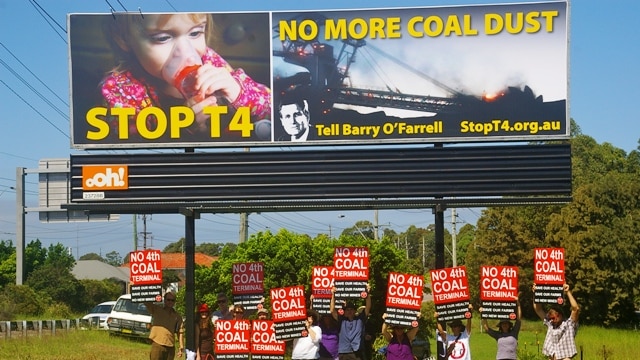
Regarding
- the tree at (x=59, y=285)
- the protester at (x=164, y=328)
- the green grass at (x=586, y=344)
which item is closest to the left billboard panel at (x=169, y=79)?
the protester at (x=164, y=328)

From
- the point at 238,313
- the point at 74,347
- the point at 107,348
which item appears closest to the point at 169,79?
the point at 238,313

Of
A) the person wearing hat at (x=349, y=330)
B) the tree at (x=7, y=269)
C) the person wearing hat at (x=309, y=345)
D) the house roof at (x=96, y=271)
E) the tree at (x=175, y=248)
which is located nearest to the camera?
the person wearing hat at (x=309, y=345)

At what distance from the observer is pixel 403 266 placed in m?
24.4

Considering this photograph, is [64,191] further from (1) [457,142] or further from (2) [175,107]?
(1) [457,142]

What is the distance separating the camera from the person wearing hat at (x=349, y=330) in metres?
14.6

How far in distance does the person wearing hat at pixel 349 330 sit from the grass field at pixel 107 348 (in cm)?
836

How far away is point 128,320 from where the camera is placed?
1321 inches

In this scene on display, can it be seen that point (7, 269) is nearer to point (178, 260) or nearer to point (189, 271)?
point (178, 260)

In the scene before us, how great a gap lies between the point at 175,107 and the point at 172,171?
43.4 inches

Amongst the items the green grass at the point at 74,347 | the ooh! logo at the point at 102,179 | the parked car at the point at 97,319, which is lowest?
the parked car at the point at 97,319

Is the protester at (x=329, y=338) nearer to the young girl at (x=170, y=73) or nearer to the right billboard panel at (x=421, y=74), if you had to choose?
the right billboard panel at (x=421, y=74)

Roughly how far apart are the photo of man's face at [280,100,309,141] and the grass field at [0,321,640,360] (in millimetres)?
9102

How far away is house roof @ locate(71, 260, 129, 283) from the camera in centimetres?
9698

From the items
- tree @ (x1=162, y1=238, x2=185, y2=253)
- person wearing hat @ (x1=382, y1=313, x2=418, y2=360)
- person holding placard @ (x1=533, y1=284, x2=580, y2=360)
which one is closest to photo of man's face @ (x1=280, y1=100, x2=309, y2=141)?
person wearing hat @ (x1=382, y1=313, x2=418, y2=360)
